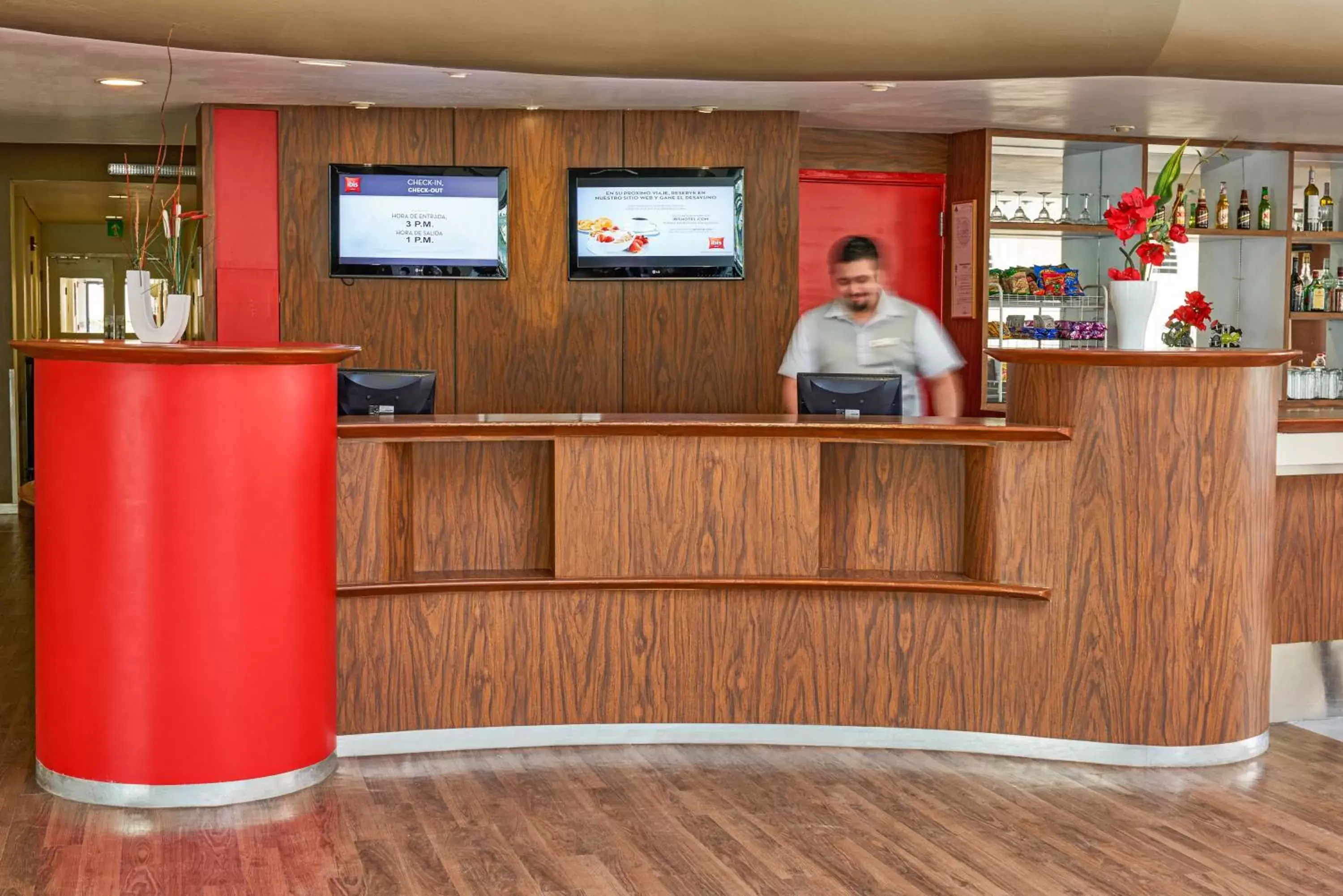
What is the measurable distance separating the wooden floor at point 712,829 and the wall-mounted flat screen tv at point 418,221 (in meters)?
3.32

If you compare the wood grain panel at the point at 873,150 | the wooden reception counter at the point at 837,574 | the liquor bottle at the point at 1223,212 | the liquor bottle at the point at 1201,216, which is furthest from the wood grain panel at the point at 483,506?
the liquor bottle at the point at 1223,212

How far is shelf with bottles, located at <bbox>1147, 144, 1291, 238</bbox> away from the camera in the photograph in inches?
335

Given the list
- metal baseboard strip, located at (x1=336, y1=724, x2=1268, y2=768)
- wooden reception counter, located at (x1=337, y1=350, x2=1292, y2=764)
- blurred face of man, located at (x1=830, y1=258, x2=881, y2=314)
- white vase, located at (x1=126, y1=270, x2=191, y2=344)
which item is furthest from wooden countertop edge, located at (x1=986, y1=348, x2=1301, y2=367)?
white vase, located at (x1=126, y1=270, x2=191, y2=344)

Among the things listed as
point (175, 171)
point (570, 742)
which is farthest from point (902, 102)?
point (175, 171)

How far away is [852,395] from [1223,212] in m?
4.76

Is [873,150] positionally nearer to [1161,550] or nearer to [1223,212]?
[1223,212]

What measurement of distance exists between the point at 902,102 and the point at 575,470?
340 centimetres

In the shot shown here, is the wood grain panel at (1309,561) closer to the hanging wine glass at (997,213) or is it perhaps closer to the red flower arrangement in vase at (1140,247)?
the red flower arrangement in vase at (1140,247)

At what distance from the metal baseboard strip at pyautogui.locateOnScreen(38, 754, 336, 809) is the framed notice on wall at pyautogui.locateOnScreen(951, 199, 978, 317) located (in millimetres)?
5152

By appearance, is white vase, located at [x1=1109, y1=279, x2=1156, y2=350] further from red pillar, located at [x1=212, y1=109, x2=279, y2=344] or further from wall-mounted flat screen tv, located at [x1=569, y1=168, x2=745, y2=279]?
red pillar, located at [x1=212, y1=109, x2=279, y2=344]

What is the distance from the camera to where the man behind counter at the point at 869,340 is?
238 inches

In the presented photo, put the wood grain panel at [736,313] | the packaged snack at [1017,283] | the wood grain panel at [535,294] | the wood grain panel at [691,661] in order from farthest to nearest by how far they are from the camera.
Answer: the packaged snack at [1017,283] → the wood grain panel at [736,313] → the wood grain panel at [535,294] → the wood grain panel at [691,661]

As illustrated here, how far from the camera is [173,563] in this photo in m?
3.79

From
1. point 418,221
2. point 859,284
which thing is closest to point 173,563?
point 859,284
